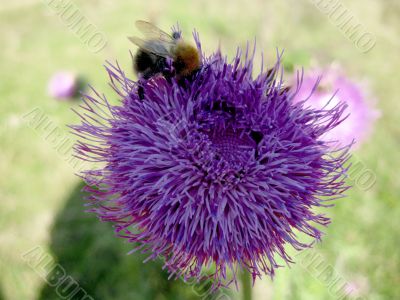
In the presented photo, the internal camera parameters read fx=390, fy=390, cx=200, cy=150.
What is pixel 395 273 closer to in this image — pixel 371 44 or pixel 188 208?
pixel 188 208

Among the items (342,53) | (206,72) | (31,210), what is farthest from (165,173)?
(342,53)

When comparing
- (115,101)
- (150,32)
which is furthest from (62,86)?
(150,32)

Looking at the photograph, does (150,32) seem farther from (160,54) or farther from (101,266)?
(101,266)

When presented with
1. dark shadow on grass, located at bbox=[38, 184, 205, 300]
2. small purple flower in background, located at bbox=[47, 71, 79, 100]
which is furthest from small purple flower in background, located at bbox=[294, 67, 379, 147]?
small purple flower in background, located at bbox=[47, 71, 79, 100]

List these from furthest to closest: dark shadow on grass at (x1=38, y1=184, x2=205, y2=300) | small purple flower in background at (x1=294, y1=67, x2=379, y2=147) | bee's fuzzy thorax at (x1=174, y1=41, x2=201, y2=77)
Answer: dark shadow on grass at (x1=38, y1=184, x2=205, y2=300) < small purple flower in background at (x1=294, y1=67, x2=379, y2=147) < bee's fuzzy thorax at (x1=174, y1=41, x2=201, y2=77)

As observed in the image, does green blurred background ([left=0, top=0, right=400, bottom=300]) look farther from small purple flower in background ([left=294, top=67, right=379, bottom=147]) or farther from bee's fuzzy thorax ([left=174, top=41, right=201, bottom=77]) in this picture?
bee's fuzzy thorax ([left=174, top=41, right=201, bottom=77])

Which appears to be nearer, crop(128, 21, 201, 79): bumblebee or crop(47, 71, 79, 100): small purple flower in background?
crop(128, 21, 201, 79): bumblebee
